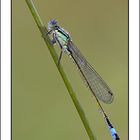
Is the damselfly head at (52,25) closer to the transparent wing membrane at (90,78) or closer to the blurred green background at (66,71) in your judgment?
the transparent wing membrane at (90,78)

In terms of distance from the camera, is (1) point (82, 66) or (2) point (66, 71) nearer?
(1) point (82, 66)

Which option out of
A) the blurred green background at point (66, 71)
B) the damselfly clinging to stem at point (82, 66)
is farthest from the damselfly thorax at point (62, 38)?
the blurred green background at point (66, 71)

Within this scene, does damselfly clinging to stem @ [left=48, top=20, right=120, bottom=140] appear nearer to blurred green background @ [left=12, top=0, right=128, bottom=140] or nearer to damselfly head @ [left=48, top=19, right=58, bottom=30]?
damselfly head @ [left=48, top=19, right=58, bottom=30]

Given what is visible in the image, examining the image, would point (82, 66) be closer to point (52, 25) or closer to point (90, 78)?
point (90, 78)

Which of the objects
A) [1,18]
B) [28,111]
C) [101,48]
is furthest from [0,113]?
[101,48]

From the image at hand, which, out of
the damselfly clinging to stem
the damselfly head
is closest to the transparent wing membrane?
the damselfly clinging to stem

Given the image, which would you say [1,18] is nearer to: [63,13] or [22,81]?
[22,81]

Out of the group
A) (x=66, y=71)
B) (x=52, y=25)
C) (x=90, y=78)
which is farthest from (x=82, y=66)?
(x=66, y=71)

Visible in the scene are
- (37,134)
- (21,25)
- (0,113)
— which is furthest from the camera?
(21,25)
